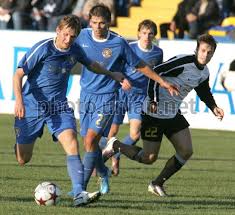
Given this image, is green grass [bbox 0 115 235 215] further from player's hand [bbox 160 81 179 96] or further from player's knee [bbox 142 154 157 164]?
player's hand [bbox 160 81 179 96]

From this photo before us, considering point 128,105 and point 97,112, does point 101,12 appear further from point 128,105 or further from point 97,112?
point 128,105

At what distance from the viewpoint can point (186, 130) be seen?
11102 millimetres

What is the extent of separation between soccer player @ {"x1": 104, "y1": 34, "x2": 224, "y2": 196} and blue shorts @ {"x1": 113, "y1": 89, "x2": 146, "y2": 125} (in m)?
2.06

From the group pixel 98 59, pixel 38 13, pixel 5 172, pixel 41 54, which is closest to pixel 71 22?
pixel 41 54

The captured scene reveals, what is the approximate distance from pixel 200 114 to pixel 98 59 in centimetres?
819

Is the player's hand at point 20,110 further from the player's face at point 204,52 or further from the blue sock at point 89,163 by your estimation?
the player's face at point 204,52

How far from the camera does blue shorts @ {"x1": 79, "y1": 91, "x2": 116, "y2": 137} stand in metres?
10.8

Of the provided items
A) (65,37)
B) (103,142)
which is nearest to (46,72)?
(65,37)

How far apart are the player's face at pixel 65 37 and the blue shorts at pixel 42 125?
707 millimetres

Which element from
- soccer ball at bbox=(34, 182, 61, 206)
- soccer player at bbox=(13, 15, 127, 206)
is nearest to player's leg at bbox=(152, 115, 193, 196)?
soccer player at bbox=(13, 15, 127, 206)

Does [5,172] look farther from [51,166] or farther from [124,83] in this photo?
[124,83]

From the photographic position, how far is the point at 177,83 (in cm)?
1090

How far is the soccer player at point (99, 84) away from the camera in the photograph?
1062 centimetres

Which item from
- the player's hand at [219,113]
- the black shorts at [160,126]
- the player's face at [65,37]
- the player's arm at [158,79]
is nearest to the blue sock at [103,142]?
the black shorts at [160,126]
